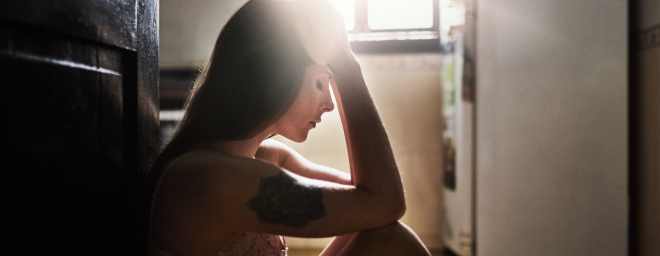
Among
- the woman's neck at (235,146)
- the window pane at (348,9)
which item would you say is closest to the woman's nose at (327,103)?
the woman's neck at (235,146)

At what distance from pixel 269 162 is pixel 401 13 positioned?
1.93 m

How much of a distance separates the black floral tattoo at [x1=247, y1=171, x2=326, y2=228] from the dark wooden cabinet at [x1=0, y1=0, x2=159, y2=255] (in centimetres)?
19

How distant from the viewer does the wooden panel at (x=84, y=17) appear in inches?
16.0

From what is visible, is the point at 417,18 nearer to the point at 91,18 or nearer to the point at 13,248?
the point at 91,18

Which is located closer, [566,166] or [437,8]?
[566,166]

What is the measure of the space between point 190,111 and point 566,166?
1.32 metres

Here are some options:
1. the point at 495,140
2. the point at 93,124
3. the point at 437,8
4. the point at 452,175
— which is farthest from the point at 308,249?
the point at 93,124

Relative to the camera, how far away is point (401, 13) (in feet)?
7.83

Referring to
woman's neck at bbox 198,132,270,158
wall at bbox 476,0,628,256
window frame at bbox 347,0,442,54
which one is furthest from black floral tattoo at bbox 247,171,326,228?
window frame at bbox 347,0,442,54

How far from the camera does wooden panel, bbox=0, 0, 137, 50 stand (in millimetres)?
407

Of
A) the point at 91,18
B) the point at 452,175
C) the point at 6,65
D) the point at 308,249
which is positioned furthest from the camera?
the point at 308,249

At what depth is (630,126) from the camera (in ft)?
5.00

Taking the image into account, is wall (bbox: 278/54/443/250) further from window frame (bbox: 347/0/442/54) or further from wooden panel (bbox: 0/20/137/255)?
wooden panel (bbox: 0/20/137/255)

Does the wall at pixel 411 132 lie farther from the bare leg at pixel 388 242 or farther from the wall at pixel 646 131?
the bare leg at pixel 388 242
